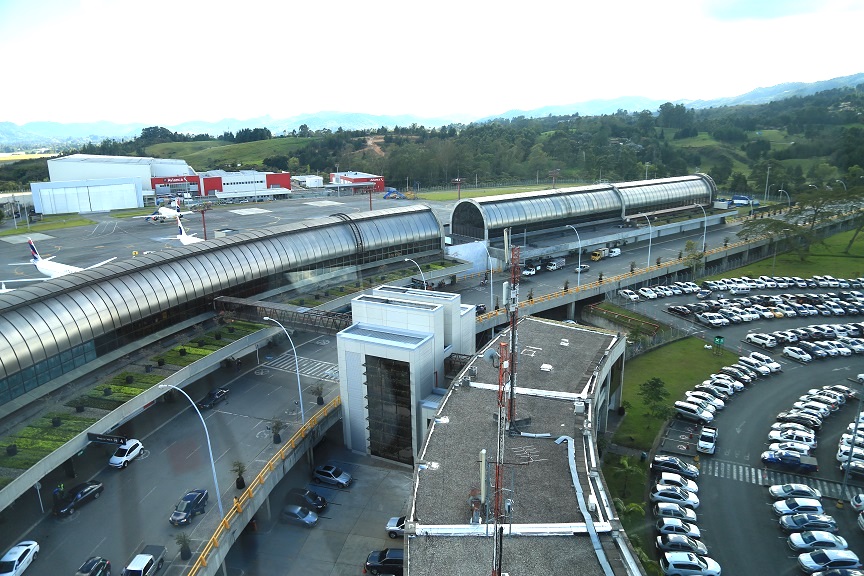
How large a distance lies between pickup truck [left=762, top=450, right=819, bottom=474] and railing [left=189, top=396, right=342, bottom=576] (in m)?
23.5

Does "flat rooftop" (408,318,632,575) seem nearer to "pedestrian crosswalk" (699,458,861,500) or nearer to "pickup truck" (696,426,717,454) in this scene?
"pickup truck" (696,426,717,454)

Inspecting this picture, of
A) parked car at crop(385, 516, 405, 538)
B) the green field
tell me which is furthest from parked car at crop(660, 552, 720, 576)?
the green field

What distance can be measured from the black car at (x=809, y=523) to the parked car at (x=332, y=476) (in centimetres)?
2054

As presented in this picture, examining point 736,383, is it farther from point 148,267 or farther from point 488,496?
point 148,267

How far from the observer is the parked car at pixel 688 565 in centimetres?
2303

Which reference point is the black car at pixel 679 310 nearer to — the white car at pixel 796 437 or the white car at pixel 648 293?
the white car at pixel 648 293

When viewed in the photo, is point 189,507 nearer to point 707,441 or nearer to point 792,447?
point 707,441

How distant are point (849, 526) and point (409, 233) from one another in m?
42.1

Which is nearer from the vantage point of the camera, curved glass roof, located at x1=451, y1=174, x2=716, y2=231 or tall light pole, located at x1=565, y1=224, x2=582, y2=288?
tall light pole, located at x1=565, y1=224, x2=582, y2=288

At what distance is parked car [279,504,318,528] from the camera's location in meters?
26.4

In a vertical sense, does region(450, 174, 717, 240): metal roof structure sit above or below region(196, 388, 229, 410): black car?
above

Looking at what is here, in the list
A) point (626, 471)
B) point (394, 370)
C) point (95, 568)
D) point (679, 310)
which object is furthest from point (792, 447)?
point (95, 568)

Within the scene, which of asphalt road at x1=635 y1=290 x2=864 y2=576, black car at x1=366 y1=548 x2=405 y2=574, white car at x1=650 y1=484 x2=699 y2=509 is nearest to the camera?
black car at x1=366 y1=548 x2=405 y2=574

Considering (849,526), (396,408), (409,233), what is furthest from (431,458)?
(409,233)
